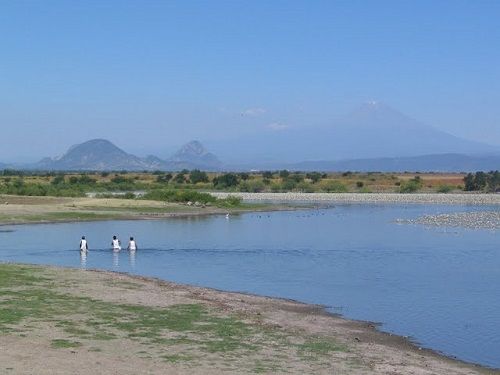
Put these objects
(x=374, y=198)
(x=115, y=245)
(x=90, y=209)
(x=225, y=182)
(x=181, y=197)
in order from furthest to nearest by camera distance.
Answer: (x=225, y=182) < (x=374, y=198) < (x=181, y=197) < (x=90, y=209) < (x=115, y=245)

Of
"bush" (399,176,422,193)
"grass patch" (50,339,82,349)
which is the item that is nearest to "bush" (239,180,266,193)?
"bush" (399,176,422,193)

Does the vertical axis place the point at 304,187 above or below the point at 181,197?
above

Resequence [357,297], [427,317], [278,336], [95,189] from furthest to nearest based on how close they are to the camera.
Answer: [95,189] < [357,297] < [427,317] < [278,336]

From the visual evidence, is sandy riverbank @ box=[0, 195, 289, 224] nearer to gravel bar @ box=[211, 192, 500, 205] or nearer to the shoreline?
gravel bar @ box=[211, 192, 500, 205]

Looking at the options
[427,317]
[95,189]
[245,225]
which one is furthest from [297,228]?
[95,189]

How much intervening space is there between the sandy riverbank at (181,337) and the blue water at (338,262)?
5.72 feet

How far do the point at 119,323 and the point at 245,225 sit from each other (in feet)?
144

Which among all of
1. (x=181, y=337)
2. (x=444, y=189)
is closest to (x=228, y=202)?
(x=444, y=189)

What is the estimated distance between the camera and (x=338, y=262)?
38719mm

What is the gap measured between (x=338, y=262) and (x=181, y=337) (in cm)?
2088

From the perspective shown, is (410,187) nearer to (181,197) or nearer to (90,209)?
(181,197)

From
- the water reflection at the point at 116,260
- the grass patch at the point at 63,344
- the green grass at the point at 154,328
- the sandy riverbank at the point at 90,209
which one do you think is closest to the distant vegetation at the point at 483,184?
the sandy riverbank at the point at 90,209

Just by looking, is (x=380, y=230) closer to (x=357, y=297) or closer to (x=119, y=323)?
(x=357, y=297)

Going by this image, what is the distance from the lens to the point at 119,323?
1973 centimetres
